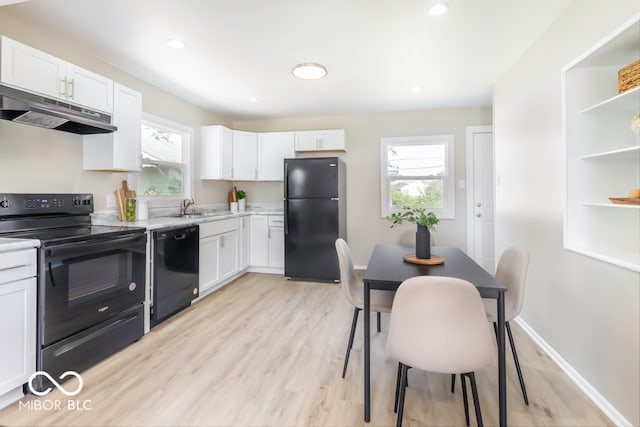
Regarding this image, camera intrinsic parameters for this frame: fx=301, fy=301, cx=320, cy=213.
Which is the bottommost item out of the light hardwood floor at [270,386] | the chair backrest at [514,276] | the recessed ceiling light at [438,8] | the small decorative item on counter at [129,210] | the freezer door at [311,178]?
the light hardwood floor at [270,386]

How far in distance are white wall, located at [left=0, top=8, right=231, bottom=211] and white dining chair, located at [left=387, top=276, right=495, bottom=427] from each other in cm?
276

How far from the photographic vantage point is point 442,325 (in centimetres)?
127

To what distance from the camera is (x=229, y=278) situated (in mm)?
4039

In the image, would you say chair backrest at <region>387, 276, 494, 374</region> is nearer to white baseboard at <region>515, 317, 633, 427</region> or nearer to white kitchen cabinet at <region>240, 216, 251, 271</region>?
white baseboard at <region>515, 317, 633, 427</region>

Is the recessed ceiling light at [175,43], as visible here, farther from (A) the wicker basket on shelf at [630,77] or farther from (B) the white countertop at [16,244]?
(A) the wicker basket on shelf at [630,77]

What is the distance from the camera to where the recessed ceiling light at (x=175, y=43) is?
98.4 inches

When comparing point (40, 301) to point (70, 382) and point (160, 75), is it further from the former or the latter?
point (160, 75)

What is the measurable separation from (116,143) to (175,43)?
1003 mm

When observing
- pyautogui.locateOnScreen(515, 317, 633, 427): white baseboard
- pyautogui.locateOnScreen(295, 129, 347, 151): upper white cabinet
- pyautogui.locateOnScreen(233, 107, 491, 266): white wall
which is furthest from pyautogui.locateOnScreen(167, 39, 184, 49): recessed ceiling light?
pyautogui.locateOnScreen(515, 317, 633, 427): white baseboard

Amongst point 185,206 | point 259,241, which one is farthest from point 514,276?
point 185,206

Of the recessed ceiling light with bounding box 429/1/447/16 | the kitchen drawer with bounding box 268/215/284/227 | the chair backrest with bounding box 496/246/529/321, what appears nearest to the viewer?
the chair backrest with bounding box 496/246/529/321

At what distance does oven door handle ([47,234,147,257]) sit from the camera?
1.83 m

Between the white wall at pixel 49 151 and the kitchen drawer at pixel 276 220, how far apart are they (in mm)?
1939

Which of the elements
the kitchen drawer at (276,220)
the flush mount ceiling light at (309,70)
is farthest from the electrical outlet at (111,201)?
the flush mount ceiling light at (309,70)
